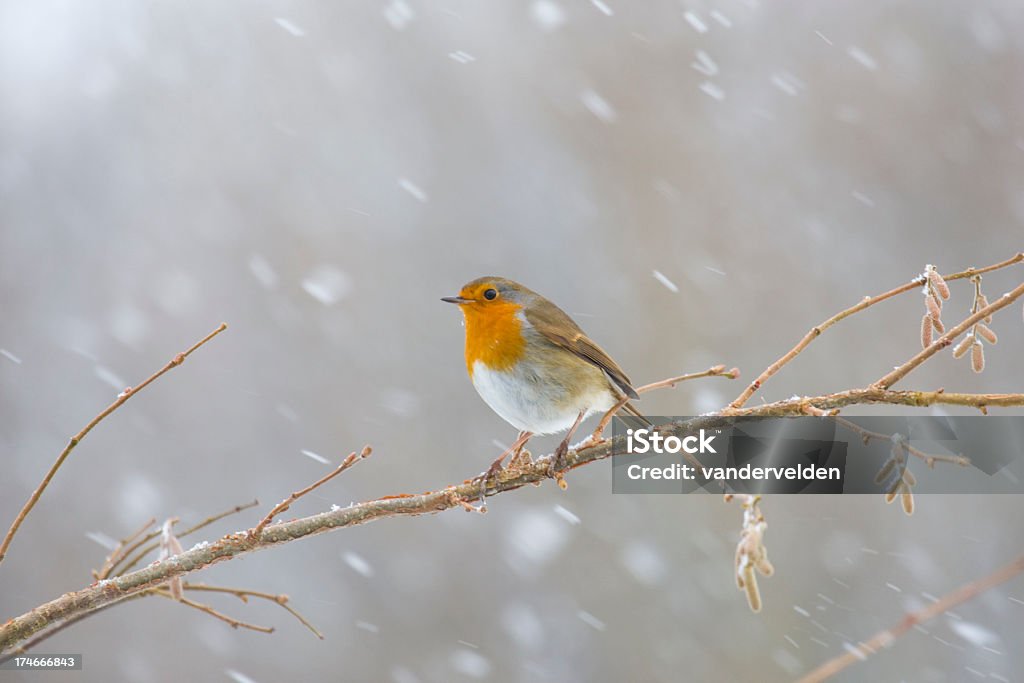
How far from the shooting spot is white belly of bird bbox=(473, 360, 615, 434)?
1711mm

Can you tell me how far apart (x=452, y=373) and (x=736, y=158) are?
111 inches

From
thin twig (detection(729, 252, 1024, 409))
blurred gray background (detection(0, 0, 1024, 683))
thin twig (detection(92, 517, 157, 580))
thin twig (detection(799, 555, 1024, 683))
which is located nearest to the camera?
thin twig (detection(799, 555, 1024, 683))

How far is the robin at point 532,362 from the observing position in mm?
1749

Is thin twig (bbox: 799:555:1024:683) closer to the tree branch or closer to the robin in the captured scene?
the tree branch

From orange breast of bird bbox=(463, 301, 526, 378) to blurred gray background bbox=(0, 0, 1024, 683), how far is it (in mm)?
3785

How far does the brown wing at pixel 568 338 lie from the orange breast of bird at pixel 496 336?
4 cm

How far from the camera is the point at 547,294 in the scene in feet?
20.2

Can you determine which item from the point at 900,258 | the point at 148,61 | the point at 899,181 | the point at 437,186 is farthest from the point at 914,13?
the point at 148,61

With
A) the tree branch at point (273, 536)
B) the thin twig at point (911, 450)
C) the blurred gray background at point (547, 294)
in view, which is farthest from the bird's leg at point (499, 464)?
the blurred gray background at point (547, 294)

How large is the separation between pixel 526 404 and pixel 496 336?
7.3 inches

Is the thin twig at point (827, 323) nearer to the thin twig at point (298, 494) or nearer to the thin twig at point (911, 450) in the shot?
the thin twig at point (911, 450)

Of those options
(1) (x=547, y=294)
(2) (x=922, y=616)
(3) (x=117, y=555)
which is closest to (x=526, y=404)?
(3) (x=117, y=555)

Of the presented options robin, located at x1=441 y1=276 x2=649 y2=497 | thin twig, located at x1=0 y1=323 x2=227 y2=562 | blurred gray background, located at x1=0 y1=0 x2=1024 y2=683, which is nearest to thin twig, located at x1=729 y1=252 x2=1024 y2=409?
thin twig, located at x1=0 y1=323 x2=227 y2=562

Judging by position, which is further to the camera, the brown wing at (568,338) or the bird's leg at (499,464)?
the brown wing at (568,338)
